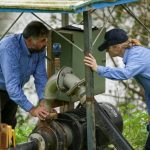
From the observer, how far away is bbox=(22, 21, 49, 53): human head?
26.4 ft

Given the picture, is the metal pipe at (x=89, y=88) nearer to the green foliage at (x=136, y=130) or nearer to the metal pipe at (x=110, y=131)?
the metal pipe at (x=110, y=131)

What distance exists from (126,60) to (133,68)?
24 centimetres

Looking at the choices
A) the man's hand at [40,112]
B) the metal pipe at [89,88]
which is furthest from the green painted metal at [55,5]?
the man's hand at [40,112]

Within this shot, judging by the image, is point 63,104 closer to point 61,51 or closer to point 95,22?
point 61,51

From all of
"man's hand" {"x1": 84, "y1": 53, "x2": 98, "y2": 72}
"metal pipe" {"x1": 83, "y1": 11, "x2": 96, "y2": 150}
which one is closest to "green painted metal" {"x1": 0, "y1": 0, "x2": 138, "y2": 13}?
"metal pipe" {"x1": 83, "y1": 11, "x2": 96, "y2": 150}

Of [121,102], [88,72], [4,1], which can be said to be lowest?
[121,102]

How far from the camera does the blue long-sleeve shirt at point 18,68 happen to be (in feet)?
25.8

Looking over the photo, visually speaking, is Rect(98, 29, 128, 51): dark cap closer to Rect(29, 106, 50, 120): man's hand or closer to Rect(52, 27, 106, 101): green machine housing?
Rect(52, 27, 106, 101): green machine housing

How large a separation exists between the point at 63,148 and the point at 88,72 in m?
1.05

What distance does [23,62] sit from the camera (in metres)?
8.22

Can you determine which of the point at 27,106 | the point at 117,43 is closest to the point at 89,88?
the point at 117,43

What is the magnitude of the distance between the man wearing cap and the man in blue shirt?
833 millimetres

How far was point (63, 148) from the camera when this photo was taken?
25.9ft

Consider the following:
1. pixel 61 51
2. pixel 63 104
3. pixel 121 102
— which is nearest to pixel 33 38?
pixel 61 51
